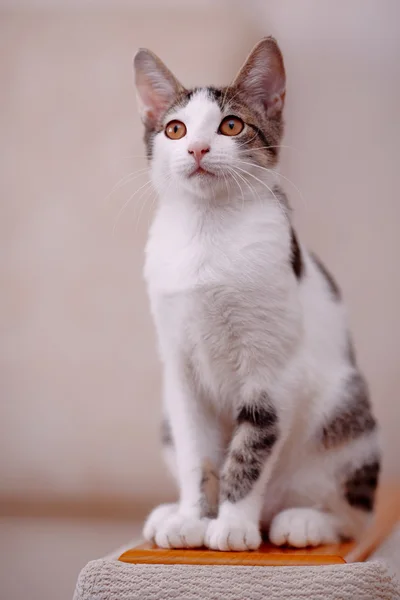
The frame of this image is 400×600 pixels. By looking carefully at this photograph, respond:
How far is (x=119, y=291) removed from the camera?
6.07 ft

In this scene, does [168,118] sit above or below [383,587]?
above

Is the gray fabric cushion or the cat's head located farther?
the cat's head

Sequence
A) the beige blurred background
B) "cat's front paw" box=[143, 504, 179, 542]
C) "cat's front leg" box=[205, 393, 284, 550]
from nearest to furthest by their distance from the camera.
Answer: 1. "cat's front leg" box=[205, 393, 284, 550]
2. "cat's front paw" box=[143, 504, 179, 542]
3. the beige blurred background

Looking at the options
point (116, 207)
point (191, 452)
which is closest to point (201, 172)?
point (191, 452)

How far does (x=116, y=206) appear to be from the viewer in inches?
Result: 73.5

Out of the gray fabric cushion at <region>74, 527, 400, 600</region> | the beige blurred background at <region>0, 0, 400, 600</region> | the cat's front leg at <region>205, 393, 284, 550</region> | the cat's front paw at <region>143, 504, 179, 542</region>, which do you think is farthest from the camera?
the beige blurred background at <region>0, 0, 400, 600</region>

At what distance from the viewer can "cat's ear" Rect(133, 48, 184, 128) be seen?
1104 millimetres

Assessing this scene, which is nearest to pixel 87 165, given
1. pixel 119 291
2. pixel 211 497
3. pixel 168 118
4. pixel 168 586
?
pixel 119 291

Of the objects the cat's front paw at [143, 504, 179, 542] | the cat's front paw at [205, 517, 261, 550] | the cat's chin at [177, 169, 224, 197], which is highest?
the cat's chin at [177, 169, 224, 197]

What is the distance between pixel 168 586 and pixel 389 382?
1.10 metres

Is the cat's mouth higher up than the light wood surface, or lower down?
higher up

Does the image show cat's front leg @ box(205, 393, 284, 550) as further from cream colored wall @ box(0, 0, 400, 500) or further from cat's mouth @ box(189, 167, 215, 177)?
cream colored wall @ box(0, 0, 400, 500)

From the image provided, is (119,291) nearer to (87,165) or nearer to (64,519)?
(87,165)

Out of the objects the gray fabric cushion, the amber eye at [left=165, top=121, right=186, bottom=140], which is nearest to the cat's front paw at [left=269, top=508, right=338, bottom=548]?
the gray fabric cushion
